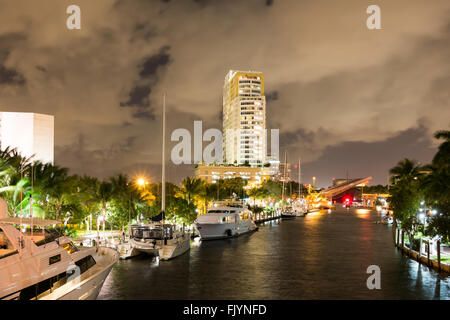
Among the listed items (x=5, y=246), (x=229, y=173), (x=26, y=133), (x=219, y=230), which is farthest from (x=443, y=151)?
(x=229, y=173)

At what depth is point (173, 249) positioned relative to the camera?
25953 mm

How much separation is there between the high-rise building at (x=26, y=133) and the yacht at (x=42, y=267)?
135 feet

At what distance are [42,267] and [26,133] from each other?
44875 mm

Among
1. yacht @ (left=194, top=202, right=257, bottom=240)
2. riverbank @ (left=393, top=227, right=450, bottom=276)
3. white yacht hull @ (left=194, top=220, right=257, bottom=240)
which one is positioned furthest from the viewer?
yacht @ (left=194, top=202, right=257, bottom=240)

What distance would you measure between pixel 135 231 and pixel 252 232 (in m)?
24.5

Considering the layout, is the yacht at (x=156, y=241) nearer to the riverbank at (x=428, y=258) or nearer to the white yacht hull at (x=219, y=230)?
the white yacht hull at (x=219, y=230)

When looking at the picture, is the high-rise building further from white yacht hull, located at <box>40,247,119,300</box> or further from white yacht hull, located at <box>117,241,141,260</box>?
white yacht hull, located at <box>40,247,119,300</box>

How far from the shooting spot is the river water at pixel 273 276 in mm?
17781

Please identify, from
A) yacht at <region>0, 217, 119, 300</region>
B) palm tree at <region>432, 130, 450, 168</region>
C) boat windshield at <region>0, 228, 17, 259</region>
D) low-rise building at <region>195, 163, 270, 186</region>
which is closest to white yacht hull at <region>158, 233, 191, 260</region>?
yacht at <region>0, 217, 119, 300</region>

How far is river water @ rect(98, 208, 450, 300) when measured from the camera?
1778 centimetres

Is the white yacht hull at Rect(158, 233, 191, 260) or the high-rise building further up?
the high-rise building

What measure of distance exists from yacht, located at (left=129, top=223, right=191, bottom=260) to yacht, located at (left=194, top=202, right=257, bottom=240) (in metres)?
10.3
